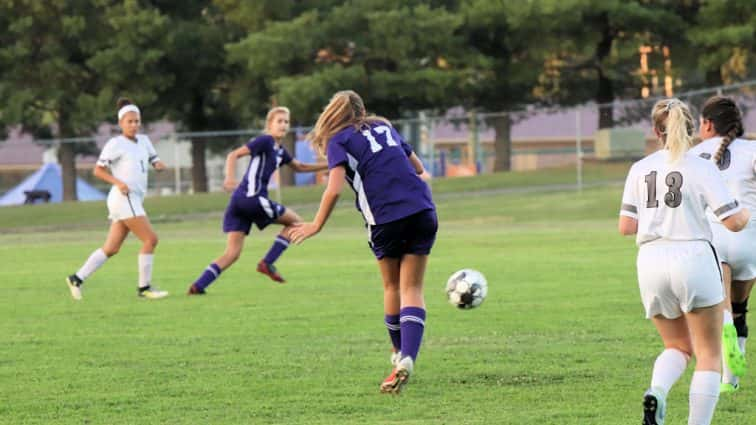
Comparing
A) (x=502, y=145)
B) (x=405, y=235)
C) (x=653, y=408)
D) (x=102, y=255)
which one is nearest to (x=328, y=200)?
(x=405, y=235)

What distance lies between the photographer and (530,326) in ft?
38.3

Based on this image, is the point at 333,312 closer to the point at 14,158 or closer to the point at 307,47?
the point at 307,47

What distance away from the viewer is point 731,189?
8109 mm

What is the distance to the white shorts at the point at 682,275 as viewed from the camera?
6570 millimetres

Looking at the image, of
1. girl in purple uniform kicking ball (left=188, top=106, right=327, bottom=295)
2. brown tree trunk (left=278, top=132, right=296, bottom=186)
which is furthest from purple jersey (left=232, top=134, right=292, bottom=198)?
brown tree trunk (left=278, top=132, right=296, bottom=186)

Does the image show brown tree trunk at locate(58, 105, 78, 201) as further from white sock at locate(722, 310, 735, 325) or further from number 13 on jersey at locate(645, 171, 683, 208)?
number 13 on jersey at locate(645, 171, 683, 208)

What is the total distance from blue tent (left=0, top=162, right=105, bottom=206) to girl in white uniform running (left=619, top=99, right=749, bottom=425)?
3715 cm

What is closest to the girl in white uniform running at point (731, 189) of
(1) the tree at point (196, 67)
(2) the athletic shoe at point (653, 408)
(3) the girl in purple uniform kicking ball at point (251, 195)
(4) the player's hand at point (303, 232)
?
(2) the athletic shoe at point (653, 408)

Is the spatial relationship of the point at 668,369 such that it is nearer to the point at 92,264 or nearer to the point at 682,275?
the point at 682,275

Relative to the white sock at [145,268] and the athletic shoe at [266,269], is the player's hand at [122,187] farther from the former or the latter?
the athletic shoe at [266,269]

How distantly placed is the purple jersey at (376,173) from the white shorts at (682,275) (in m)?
2.17

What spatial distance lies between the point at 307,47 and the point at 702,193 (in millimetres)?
35015

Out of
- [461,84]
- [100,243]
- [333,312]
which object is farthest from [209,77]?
[333,312]

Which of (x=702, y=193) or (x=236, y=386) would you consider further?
(x=236, y=386)
